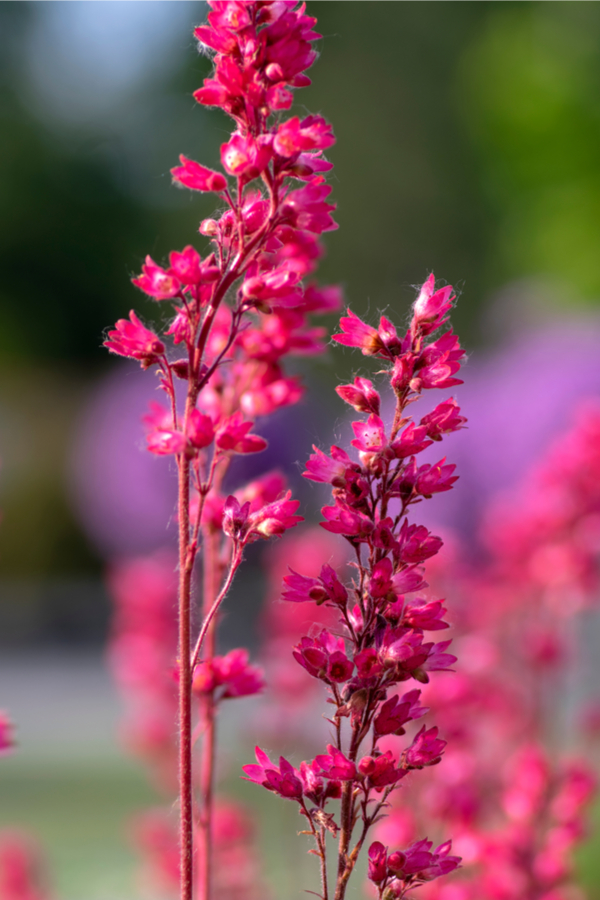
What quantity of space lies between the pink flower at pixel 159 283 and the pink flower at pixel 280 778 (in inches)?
11.0

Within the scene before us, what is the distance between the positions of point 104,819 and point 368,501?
3.03 meters

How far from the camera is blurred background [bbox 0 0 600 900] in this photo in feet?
18.1

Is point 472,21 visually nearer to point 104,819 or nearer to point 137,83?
point 137,83

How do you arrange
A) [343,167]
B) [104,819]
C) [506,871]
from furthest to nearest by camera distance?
1. [343,167]
2. [104,819]
3. [506,871]

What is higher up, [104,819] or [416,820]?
[104,819]

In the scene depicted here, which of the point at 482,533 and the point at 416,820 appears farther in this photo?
the point at 482,533

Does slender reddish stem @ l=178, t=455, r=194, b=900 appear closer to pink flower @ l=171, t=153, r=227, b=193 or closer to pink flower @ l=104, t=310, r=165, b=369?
pink flower @ l=104, t=310, r=165, b=369

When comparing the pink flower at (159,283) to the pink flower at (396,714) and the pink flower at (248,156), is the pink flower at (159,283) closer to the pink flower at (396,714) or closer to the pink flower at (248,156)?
the pink flower at (248,156)

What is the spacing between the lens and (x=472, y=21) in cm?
1418

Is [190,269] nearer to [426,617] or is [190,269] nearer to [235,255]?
[235,255]

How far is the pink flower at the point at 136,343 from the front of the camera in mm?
563

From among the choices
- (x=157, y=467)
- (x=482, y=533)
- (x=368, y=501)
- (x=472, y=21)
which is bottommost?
(x=368, y=501)

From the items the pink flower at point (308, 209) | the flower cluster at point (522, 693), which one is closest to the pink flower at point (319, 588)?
the pink flower at point (308, 209)

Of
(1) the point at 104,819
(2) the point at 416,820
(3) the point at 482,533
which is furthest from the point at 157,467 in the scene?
(2) the point at 416,820
